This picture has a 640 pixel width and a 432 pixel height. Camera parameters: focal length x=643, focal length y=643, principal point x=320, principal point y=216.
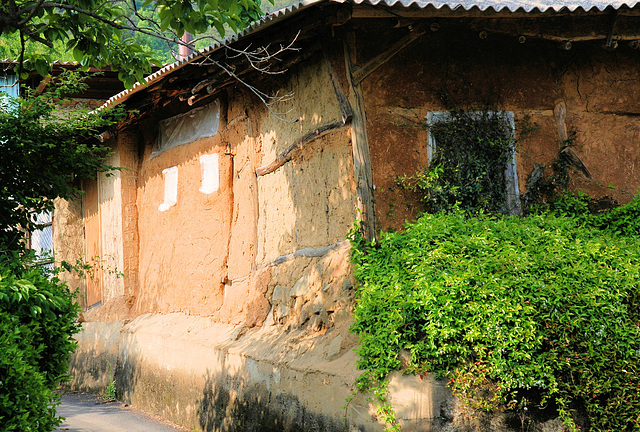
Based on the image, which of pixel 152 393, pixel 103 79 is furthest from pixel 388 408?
pixel 103 79

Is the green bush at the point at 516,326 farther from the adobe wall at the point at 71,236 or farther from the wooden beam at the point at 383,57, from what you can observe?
the adobe wall at the point at 71,236

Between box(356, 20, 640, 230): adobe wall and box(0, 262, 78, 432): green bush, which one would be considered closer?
box(0, 262, 78, 432): green bush

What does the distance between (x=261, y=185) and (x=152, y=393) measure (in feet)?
11.5

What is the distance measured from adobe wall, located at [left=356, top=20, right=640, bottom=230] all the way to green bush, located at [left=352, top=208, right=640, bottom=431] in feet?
4.58

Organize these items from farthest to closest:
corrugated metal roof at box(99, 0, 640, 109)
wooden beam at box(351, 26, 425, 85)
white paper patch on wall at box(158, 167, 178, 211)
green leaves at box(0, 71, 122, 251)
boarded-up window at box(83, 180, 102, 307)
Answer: boarded-up window at box(83, 180, 102, 307) → white paper patch on wall at box(158, 167, 178, 211) → green leaves at box(0, 71, 122, 251) → wooden beam at box(351, 26, 425, 85) → corrugated metal roof at box(99, 0, 640, 109)

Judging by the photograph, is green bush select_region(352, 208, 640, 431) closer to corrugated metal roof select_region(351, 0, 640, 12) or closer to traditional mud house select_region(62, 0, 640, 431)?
traditional mud house select_region(62, 0, 640, 431)

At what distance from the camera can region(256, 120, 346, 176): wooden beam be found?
6738 mm

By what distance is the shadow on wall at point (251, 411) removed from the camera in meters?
5.94

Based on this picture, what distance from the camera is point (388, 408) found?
16.5 ft

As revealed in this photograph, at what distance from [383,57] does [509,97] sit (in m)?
1.51

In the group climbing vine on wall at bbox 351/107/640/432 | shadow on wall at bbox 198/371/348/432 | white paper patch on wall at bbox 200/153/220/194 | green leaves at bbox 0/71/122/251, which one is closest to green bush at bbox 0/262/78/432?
green leaves at bbox 0/71/122/251

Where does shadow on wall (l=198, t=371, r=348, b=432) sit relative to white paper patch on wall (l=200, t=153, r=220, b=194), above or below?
below

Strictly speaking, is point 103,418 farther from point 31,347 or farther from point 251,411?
point 31,347

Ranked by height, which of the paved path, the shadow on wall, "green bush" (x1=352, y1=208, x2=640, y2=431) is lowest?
the paved path
